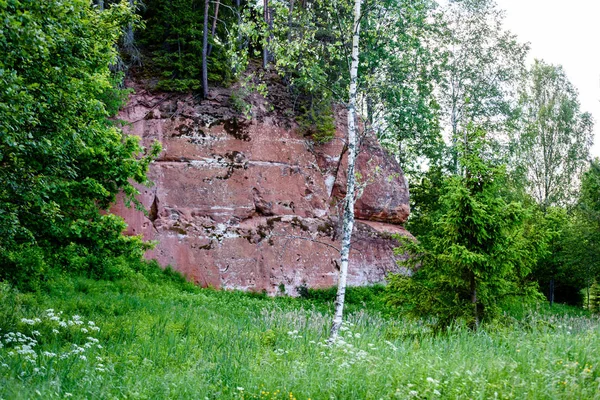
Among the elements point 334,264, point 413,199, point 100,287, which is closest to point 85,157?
point 100,287

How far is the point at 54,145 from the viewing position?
8266 millimetres

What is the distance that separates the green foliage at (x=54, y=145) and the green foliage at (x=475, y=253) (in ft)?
19.8

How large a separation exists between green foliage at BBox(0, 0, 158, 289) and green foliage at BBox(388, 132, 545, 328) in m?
6.02

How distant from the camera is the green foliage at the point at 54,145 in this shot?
271 inches

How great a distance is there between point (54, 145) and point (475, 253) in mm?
7437

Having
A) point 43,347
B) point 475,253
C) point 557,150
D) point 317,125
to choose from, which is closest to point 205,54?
point 317,125

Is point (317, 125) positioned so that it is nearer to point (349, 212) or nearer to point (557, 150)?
point (349, 212)

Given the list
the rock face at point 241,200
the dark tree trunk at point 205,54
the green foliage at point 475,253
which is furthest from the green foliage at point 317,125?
the green foliage at point 475,253

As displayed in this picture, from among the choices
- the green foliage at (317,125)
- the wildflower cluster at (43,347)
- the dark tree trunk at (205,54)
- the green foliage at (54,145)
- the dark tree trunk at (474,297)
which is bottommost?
the wildflower cluster at (43,347)

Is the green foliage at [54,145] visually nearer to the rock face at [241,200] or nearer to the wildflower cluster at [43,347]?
the wildflower cluster at [43,347]

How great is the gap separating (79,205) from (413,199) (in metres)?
23.7

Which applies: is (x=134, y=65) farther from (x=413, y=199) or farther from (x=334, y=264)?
(x=413, y=199)

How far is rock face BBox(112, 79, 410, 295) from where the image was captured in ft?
67.6

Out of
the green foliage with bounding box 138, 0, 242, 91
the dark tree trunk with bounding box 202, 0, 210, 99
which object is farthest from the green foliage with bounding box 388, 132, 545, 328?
the green foliage with bounding box 138, 0, 242, 91
